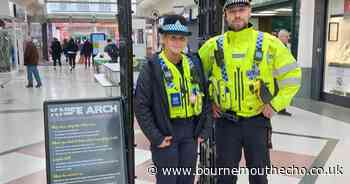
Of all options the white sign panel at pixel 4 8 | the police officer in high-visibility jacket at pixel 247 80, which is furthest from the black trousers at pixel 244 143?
the white sign panel at pixel 4 8

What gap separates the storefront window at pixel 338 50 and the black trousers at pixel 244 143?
18.7 feet

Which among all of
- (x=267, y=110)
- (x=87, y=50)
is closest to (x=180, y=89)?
(x=267, y=110)

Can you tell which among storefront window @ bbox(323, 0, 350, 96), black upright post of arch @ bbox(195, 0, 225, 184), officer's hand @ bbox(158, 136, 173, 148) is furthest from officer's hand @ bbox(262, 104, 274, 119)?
storefront window @ bbox(323, 0, 350, 96)

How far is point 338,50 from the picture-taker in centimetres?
731

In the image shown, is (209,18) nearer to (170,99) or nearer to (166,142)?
(170,99)

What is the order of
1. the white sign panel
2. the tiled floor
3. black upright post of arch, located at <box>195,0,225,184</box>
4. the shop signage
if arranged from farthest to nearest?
the white sign panel → the tiled floor → black upright post of arch, located at <box>195,0,225,184</box> → the shop signage

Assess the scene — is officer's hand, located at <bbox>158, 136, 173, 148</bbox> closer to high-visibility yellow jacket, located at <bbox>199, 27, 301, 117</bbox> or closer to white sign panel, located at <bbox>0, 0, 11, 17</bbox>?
high-visibility yellow jacket, located at <bbox>199, 27, 301, 117</bbox>

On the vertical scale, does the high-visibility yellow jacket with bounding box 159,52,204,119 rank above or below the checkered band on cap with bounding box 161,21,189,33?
below

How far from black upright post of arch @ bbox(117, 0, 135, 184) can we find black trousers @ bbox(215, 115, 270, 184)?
581mm

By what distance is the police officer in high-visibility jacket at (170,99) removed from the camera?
78.1 inches

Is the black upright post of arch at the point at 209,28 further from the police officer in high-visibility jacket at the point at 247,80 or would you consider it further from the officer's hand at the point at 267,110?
the officer's hand at the point at 267,110

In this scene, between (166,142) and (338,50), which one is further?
(338,50)

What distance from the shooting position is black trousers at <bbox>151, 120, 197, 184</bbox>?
2035 millimetres

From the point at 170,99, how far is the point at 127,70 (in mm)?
384
